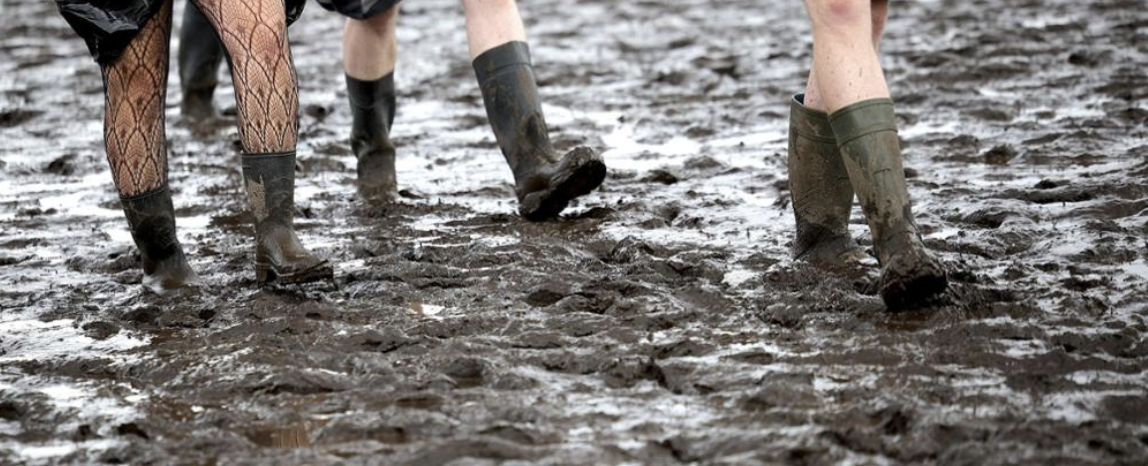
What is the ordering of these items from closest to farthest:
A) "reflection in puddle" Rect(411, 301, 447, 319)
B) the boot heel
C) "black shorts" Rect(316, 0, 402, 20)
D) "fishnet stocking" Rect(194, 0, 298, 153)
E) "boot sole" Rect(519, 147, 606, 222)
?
"reflection in puddle" Rect(411, 301, 447, 319) < "fishnet stocking" Rect(194, 0, 298, 153) < the boot heel < "boot sole" Rect(519, 147, 606, 222) < "black shorts" Rect(316, 0, 402, 20)

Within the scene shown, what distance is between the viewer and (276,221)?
13.7 ft

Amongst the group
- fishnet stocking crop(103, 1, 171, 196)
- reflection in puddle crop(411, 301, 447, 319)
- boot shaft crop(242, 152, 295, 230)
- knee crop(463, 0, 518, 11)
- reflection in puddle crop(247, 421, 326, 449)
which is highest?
knee crop(463, 0, 518, 11)

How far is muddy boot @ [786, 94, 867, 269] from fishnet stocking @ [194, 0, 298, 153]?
141 centimetres

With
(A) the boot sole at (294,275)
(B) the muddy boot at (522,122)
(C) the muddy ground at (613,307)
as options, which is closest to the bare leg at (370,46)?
(C) the muddy ground at (613,307)

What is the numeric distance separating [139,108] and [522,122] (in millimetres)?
1222

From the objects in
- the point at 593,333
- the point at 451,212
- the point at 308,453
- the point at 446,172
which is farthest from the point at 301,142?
the point at 308,453

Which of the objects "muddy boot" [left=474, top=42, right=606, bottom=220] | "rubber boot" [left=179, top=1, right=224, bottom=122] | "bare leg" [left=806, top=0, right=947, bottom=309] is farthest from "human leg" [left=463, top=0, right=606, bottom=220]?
"rubber boot" [left=179, top=1, right=224, bottom=122]

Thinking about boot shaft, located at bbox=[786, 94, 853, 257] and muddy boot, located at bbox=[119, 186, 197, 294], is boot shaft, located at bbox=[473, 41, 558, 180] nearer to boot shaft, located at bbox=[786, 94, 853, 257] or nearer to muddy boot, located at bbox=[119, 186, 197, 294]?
boot shaft, located at bbox=[786, 94, 853, 257]

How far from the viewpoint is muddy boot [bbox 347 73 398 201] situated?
18.3ft

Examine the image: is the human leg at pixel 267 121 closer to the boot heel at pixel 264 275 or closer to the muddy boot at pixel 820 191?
the boot heel at pixel 264 275

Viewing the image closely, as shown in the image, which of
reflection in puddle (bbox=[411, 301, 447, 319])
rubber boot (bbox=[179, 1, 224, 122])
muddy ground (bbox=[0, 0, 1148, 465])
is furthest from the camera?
rubber boot (bbox=[179, 1, 224, 122])

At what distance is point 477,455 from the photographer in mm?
2988

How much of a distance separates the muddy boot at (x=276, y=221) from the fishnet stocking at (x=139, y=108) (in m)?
0.33

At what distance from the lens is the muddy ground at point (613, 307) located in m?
3.10
